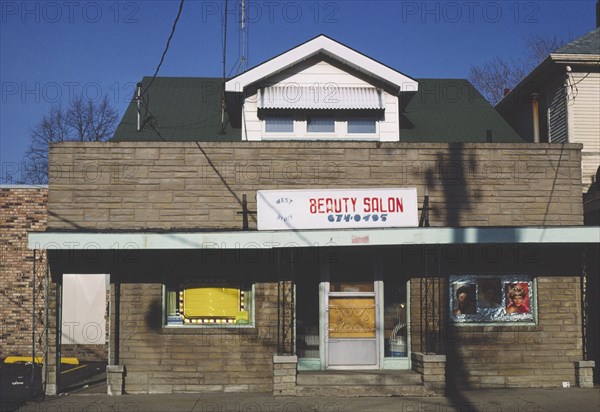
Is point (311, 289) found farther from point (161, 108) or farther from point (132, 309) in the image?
point (161, 108)

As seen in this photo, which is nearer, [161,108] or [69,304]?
[161,108]

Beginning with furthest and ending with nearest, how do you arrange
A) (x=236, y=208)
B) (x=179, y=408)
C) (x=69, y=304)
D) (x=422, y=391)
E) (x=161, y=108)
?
(x=69, y=304)
(x=161, y=108)
(x=236, y=208)
(x=422, y=391)
(x=179, y=408)

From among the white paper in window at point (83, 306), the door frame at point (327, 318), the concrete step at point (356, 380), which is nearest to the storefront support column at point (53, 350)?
the concrete step at point (356, 380)

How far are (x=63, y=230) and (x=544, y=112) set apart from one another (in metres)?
12.2

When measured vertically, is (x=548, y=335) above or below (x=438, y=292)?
below

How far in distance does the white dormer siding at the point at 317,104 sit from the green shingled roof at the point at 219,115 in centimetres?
96

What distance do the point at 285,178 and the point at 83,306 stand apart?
8677 millimetres

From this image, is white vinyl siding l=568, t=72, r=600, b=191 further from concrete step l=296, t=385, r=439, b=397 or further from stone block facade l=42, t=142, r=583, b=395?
concrete step l=296, t=385, r=439, b=397

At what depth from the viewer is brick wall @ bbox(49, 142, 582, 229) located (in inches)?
501

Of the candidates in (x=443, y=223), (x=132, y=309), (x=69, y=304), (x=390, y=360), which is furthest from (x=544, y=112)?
(x=69, y=304)

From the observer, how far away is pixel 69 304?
62.1 feet

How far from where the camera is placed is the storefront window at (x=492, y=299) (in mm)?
13156

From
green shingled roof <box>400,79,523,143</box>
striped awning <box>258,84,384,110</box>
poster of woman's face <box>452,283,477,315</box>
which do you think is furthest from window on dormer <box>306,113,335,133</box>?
poster of woman's face <box>452,283,477,315</box>

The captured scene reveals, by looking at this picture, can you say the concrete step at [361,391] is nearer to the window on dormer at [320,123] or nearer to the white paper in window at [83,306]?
the window on dormer at [320,123]
